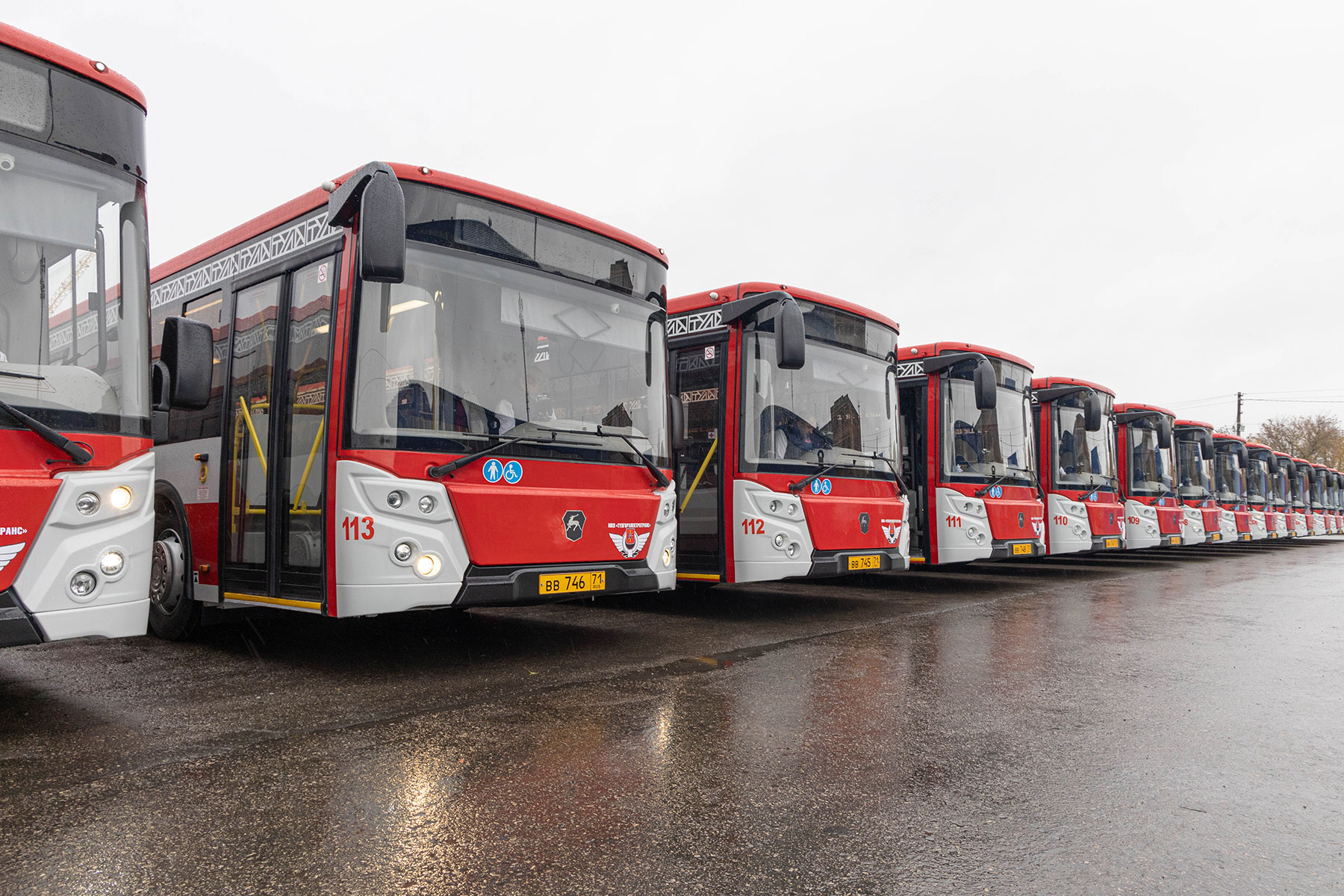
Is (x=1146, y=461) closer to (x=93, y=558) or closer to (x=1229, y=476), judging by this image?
(x=1229, y=476)

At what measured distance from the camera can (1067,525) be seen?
44.0 feet

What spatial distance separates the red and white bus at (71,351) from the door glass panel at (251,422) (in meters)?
1.42

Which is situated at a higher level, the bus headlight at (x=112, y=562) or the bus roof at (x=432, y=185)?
the bus roof at (x=432, y=185)

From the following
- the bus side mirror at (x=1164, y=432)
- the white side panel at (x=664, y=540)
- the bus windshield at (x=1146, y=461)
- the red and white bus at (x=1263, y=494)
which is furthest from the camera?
the red and white bus at (x=1263, y=494)

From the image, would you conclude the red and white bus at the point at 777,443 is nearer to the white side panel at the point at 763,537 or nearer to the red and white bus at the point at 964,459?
the white side panel at the point at 763,537

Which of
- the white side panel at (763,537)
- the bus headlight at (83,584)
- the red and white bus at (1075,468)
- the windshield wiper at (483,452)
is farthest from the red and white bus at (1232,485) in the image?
the bus headlight at (83,584)

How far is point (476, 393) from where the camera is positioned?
5594 millimetres

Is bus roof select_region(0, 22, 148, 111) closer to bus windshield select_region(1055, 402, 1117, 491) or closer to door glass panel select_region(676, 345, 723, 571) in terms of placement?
door glass panel select_region(676, 345, 723, 571)

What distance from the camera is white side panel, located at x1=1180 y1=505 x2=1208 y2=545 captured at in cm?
1827

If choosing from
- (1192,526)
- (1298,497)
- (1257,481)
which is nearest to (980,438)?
(1192,526)

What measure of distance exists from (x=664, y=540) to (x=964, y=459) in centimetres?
590

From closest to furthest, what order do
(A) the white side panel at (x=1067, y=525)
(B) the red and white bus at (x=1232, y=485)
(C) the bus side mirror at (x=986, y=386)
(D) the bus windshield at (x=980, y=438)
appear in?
(C) the bus side mirror at (x=986, y=386) < (D) the bus windshield at (x=980, y=438) < (A) the white side panel at (x=1067, y=525) < (B) the red and white bus at (x=1232, y=485)

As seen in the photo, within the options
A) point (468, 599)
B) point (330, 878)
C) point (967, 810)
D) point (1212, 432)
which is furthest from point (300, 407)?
point (1212, 432)

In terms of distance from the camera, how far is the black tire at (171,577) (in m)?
6.64
